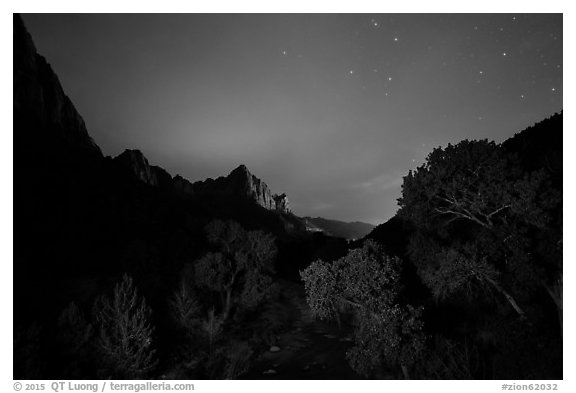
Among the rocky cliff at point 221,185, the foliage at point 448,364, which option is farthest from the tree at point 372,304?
the rocky cliff at point 221,185

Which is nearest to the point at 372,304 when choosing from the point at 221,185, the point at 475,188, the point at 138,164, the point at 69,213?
the point at 475,188

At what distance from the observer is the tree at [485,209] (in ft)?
38.1

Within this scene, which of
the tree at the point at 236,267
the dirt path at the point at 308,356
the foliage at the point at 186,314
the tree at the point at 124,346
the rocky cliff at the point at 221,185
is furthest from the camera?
the rocky cliff at the point at 221,185

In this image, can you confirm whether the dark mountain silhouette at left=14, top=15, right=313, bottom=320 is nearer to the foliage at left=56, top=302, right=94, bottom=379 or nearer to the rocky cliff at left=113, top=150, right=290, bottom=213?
the foliage at left=56, top=302, right=94, bottom=379

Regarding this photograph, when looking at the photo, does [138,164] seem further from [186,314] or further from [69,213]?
[186,314]

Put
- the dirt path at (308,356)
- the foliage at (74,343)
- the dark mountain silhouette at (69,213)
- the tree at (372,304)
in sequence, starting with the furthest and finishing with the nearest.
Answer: the dark mountain silhouette at (69,213) → the dirt path at (308,356) → the foliage at (74,343) → the tree at (372,304)

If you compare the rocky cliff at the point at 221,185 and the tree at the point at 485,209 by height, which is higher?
the rocky cliff at the point at 221,185

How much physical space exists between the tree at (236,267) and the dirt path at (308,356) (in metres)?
5.40

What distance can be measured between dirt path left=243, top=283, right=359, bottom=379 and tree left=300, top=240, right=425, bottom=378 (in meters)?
5.72

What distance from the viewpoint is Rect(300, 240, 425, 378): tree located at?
1033 cm

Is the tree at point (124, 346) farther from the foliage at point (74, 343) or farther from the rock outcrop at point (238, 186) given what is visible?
the rock outcrop at point (238, 186)

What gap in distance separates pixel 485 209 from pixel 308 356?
51.6 feet
